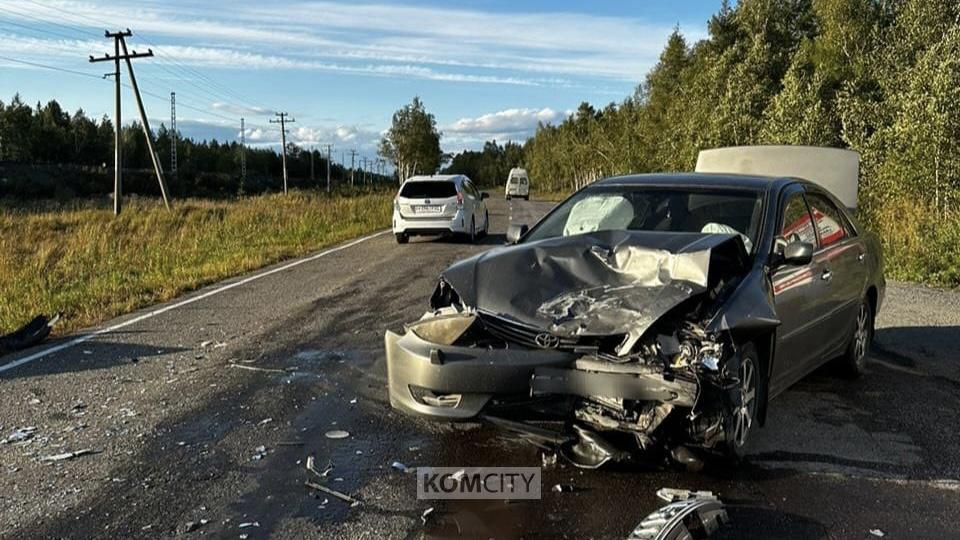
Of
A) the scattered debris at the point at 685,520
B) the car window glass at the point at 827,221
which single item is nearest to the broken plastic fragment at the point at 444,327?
the scattered debris at the point at 685,520

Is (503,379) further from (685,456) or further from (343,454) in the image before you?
(343,454)

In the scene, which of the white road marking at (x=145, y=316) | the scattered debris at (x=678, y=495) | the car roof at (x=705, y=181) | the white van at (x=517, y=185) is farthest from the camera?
the white van at (x=517, y=185)

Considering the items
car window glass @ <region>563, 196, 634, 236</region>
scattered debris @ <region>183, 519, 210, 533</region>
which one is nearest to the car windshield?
car window glass @ <region>563, 196, 634, 236</region>

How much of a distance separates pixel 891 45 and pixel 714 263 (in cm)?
2658

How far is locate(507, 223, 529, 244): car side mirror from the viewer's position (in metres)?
5.68

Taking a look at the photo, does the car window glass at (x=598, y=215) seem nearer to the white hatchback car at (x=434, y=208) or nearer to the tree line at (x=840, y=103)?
the tree line at (x=840, y=103)

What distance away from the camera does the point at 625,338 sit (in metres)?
3.75

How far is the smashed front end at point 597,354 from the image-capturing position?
3.68 meters

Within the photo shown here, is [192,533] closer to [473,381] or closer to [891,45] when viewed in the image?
[473,381]

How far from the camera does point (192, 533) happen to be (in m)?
3.45

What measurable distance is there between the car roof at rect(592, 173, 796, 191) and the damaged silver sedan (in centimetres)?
19

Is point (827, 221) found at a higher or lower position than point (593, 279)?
higher

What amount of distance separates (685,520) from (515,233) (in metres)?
3.02

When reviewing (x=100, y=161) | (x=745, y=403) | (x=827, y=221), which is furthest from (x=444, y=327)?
(x=100, y=161)
